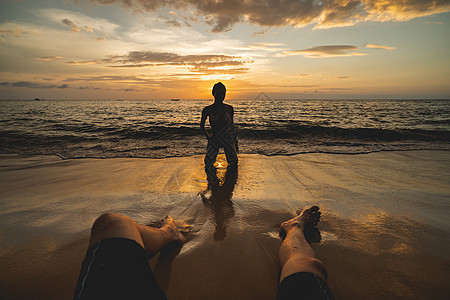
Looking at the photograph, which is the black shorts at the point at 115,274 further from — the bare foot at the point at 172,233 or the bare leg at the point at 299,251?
the bare leg at the point at 299,251

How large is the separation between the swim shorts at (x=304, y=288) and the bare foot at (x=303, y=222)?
91cm

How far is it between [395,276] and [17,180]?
6.35 metres

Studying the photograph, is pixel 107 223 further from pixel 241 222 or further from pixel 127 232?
pixel 241 222

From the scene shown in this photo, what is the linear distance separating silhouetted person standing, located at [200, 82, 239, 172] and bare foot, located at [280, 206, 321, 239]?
2524 millimetres

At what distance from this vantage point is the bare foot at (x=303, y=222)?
2.39 metres

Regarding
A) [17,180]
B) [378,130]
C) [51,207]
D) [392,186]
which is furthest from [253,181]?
[378,130]

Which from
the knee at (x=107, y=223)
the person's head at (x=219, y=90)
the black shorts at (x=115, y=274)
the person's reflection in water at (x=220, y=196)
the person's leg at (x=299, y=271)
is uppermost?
the person's head at (x=219, y=90)

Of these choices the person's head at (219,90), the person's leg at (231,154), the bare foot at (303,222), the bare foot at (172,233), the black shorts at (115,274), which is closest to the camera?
the black shorts at (115,274)

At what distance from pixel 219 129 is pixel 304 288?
3925 millimetres

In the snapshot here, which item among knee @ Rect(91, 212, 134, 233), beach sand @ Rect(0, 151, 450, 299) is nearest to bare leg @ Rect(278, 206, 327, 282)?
beach sand @ Rect(0, 151, 450, 299)

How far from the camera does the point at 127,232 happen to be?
57.9 inches

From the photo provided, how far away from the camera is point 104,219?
1.54m

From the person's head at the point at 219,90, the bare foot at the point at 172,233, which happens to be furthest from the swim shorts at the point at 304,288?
the person's head at the point at 219,90

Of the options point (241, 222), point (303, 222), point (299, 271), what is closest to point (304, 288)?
point (299, 271)
